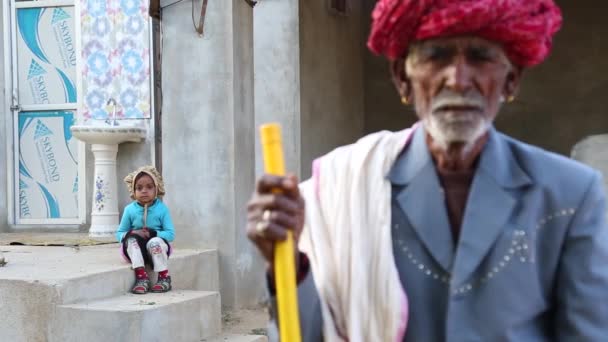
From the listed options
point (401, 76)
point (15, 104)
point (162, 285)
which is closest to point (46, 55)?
point (15, 104)

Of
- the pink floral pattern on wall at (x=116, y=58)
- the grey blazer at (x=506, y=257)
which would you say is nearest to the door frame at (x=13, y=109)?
the pink floral pattern on wall at (x=116, y=58)

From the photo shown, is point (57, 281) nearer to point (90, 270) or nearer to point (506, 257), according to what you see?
point (90, 270)

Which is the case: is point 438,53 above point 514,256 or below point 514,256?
above

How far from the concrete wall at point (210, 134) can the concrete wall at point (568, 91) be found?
4529 mm

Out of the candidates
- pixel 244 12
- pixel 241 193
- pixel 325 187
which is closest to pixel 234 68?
pixel 244 12

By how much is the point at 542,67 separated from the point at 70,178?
6.02 m

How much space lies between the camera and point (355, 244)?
175 cm

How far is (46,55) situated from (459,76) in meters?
7.15

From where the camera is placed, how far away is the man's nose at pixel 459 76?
5.53 feet

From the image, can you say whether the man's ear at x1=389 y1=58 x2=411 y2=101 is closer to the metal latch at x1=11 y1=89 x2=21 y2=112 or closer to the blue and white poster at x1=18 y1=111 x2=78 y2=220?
the blue and white poster at x1=18 y1=111 x2=78 y2=220

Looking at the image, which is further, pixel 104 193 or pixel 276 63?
pixel 276 63

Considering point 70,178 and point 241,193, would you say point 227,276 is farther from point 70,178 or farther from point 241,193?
point 70,178

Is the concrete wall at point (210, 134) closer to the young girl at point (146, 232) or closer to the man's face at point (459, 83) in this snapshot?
the young girl at point (146, 232)

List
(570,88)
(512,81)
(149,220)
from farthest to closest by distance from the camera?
(570,88)
(149,220)
(512,81)
